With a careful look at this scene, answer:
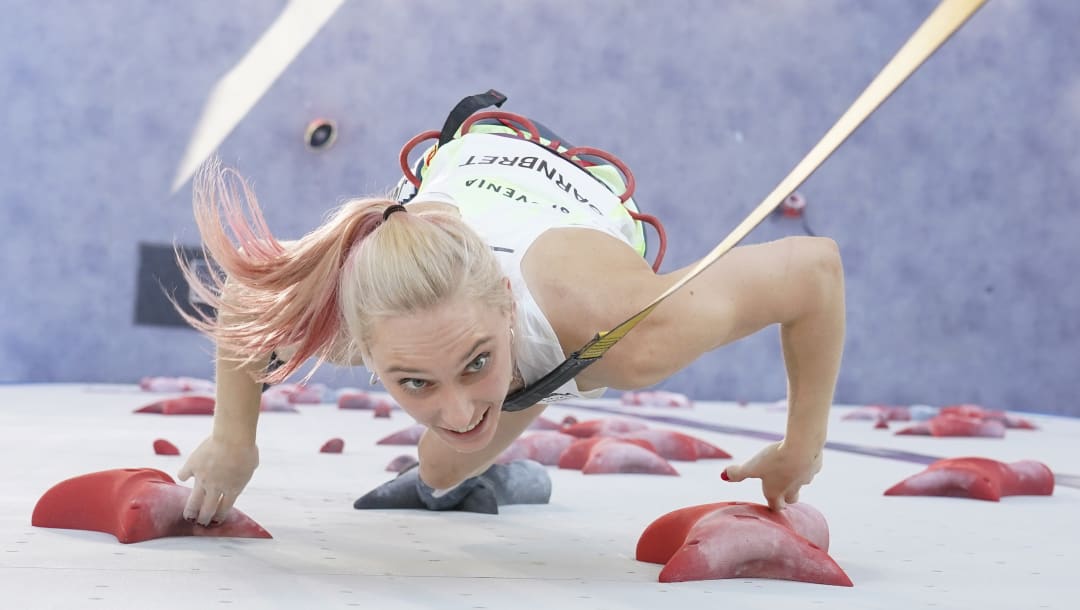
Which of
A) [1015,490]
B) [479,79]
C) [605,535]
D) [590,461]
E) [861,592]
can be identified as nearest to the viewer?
[861,592]

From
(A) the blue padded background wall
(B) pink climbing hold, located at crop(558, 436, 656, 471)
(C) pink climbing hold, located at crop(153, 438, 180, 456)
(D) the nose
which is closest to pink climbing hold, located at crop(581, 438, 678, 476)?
(B) pink climbing hold, located at crop(558, 436, 656, 471)

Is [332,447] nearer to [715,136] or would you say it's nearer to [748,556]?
[748,556]

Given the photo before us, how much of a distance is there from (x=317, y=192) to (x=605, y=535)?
5.00 m

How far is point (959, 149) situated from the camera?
22.3 feet

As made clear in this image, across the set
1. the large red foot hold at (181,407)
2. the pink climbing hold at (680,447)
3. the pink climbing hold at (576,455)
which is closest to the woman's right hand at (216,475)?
the pink climbing hold at (576,455)

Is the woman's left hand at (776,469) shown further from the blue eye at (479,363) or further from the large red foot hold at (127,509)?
the large red foot hold at (127,509)

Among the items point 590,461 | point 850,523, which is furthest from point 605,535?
point 590,461

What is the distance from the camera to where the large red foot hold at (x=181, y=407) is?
3982mm

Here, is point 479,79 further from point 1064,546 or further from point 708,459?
point 1064,546

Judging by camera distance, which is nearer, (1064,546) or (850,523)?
(1064,546)

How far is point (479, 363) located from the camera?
4.41ft

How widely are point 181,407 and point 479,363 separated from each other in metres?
2.91

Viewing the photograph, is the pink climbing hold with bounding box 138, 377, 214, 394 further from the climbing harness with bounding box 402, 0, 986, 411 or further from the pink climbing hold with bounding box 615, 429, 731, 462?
the climbing harness with bounding box 402, 0, 986, 411

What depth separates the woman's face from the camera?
1302 mm
